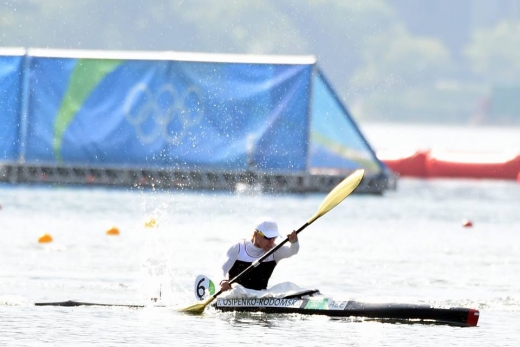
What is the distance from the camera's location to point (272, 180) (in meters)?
45.2

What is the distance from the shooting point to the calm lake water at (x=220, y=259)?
66.1 feet

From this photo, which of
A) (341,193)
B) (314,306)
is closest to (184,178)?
(341,193)

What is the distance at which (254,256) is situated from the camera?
22031mm

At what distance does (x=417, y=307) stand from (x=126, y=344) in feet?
13.8

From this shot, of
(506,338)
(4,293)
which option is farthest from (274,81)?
(506,338)

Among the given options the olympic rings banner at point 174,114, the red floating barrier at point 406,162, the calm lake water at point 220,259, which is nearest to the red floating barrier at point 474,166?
the red floating barrier at point 406,162

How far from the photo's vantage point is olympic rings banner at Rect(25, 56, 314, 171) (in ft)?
144

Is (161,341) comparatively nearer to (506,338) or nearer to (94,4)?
(506,338)

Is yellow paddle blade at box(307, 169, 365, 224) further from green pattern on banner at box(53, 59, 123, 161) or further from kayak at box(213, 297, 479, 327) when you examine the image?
green pattern on banner at box(53, 59, 123, 161)

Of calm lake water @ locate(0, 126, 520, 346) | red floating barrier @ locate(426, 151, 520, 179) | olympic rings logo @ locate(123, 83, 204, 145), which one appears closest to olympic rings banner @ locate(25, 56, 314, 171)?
olympic rings logo @ locate(123, 83, 204, 145)

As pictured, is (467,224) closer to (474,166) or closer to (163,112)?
(163,112)

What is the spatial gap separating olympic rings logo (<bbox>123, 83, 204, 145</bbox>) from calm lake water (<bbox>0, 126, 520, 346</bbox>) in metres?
1.70

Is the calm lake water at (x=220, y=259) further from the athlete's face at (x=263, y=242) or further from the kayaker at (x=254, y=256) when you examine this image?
the athlete's face at (x=263, y=242)

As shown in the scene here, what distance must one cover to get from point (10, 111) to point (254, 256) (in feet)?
79.1
